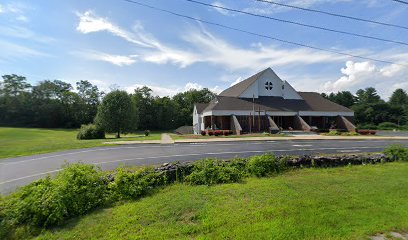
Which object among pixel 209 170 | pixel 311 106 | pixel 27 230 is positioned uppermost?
pixel 311 106

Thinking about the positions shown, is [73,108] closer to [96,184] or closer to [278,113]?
[278,113]

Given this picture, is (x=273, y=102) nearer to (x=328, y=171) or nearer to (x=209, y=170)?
(x=328, y=171)

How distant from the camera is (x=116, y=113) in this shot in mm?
40125

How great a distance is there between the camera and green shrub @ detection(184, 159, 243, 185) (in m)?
7.41

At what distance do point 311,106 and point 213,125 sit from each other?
1772 cm

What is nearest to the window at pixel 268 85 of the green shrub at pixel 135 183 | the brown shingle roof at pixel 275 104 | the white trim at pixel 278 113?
the brown shingle roof at pixel 275 104

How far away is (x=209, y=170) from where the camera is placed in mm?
7695

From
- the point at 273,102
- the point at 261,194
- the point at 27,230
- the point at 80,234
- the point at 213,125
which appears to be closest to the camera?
the point at 80,234

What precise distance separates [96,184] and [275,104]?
36.0 meters

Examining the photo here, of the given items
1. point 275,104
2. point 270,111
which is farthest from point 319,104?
point 270,111

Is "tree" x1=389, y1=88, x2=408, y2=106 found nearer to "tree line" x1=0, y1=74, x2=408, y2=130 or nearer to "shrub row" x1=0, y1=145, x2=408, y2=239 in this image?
"tree line" x1=0, y1=74, x2=408, y2=130

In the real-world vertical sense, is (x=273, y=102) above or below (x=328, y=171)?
above

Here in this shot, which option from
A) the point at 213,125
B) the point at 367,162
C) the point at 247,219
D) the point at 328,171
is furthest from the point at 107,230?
the point at 213,125

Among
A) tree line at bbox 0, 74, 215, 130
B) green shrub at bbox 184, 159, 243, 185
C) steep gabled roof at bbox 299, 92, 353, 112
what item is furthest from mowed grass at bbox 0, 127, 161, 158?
tree line at bbox 0, 74, 215, 130
